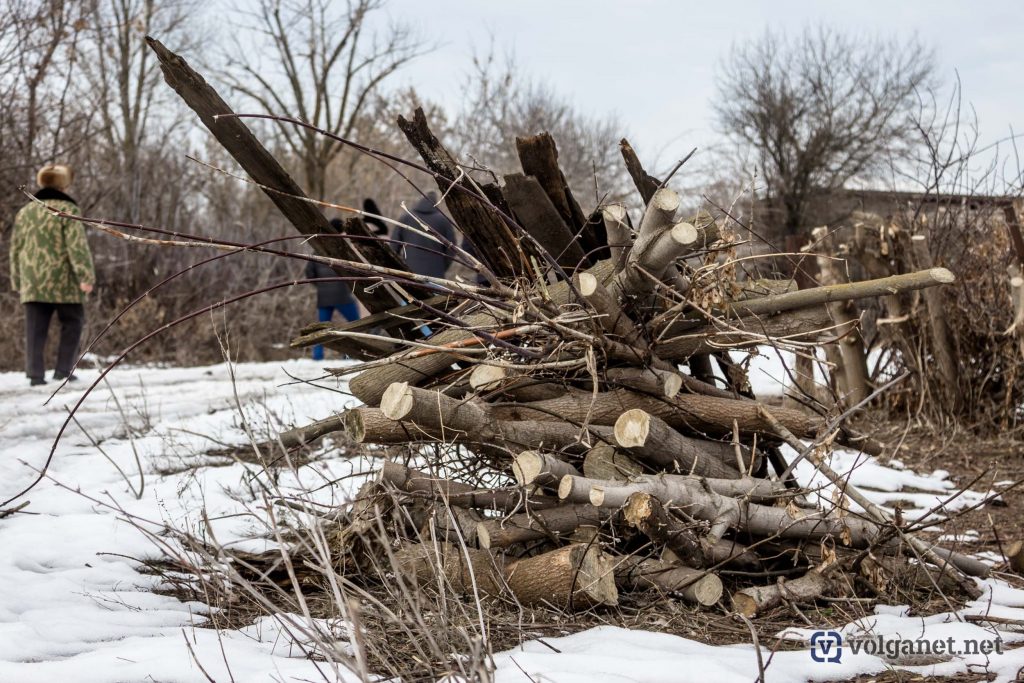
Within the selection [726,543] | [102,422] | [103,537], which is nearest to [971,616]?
[726,543]

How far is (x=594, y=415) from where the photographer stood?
134 inches

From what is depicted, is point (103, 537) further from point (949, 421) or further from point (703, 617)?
point (949, 421)

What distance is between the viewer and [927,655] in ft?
9.29

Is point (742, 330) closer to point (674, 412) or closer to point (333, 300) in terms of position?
point (674, 412)

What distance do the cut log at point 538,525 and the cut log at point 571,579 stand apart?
0.13 meters

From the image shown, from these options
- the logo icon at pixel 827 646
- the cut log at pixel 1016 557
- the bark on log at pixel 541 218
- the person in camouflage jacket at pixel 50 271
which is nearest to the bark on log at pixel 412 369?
the bark on log at pixel 541 218

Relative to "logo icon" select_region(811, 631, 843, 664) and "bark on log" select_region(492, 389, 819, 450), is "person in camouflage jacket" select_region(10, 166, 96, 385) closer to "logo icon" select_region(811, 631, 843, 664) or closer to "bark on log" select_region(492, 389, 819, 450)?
"bark on log" select_region(492, 389, 819, 450)

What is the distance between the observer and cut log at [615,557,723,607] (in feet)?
10.5

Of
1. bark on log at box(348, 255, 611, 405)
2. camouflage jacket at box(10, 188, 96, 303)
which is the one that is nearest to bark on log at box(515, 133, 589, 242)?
bark on log at box(348, 255, 611, 405)

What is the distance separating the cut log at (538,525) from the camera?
10.9ft

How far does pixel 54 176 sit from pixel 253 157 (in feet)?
17.8

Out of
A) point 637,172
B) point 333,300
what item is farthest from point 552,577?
point 333,300

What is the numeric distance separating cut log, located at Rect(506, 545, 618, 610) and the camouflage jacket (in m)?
6.49

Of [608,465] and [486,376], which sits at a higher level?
[486,376]
